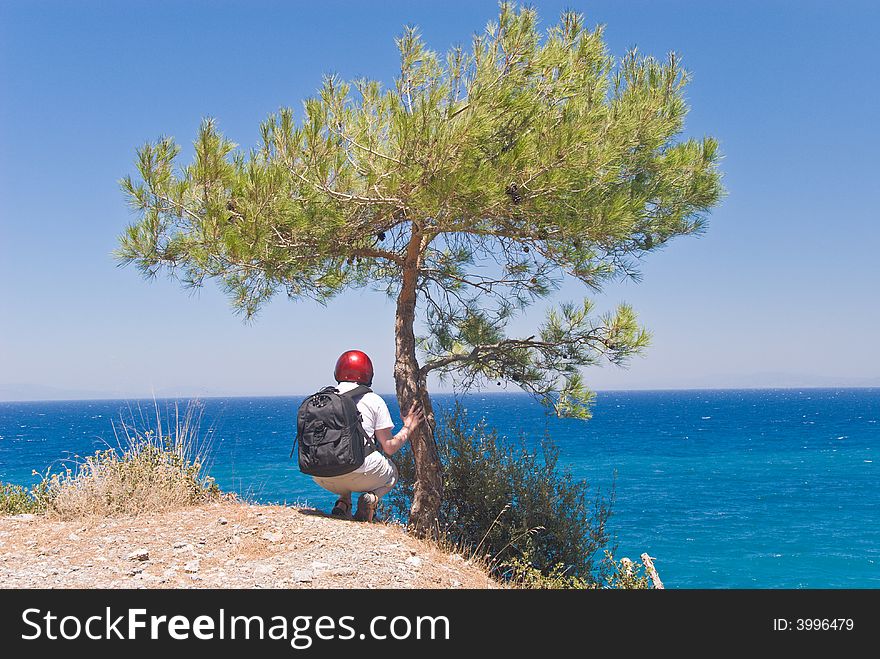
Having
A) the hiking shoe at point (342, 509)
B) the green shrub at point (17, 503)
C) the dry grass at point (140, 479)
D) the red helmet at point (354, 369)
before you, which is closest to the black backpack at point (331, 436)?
the red helmet at point (354, 369)

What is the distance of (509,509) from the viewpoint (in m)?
9.21

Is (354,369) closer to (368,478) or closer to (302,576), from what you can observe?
(368,478)

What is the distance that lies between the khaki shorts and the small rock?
123cm

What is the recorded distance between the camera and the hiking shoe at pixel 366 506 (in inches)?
271

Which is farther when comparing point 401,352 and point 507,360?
point 507,360

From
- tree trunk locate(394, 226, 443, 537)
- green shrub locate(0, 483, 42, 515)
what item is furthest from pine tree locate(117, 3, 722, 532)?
green shrub locate(0, 483, 42, 515)

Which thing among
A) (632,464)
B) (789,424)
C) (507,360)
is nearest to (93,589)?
(507,360)

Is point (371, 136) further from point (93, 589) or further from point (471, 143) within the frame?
point (93, 589)

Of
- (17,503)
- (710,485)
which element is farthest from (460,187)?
(710,485)

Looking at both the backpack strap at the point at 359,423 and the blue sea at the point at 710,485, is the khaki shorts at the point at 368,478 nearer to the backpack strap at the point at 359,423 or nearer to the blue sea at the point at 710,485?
the backpack strap at the point at 359,423

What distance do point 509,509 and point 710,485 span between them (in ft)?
115

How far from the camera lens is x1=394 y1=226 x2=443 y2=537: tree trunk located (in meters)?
8.12
